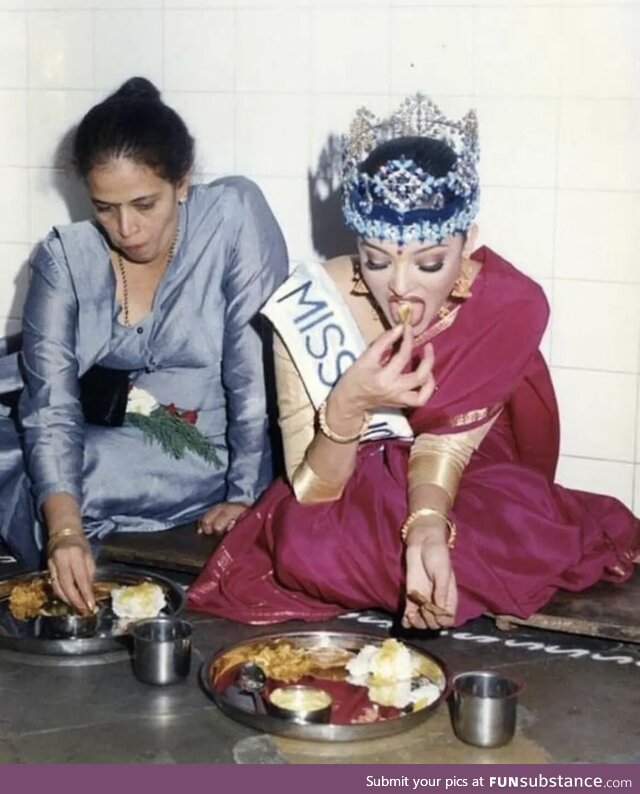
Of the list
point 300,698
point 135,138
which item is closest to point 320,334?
point 135,138

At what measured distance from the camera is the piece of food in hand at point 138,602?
3.38m

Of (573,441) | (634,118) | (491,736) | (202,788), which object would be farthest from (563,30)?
(202,788)

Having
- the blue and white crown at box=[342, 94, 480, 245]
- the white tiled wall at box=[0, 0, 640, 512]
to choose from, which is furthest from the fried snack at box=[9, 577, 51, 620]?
the white tiled wall at box=[0, 0, 640, 512]

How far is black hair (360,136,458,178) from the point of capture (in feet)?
10.2

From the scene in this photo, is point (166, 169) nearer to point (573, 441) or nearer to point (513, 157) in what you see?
point (513, 157)

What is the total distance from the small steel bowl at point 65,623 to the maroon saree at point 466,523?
28 centimetres

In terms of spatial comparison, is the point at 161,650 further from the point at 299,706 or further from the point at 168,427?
the point at 168,427

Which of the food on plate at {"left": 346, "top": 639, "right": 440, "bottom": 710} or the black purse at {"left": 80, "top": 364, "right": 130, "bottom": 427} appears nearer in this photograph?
the food on plate at {"left": 346, "top": 639, "right": 440, "bottom": 710}

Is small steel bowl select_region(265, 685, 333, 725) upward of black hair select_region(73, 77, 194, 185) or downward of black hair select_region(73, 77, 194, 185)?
downward

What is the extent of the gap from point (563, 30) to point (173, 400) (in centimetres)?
136

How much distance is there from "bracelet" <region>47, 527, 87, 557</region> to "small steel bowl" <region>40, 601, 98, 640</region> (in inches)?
6.4

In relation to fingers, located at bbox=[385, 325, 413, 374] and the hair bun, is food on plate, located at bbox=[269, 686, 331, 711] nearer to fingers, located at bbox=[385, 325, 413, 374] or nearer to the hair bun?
fingers, located at bbox=[385, 325, 413, 374]

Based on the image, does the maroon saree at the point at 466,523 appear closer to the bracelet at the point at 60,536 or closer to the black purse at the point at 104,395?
the bracelet at the point at 60,536

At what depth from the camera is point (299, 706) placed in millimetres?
2883
